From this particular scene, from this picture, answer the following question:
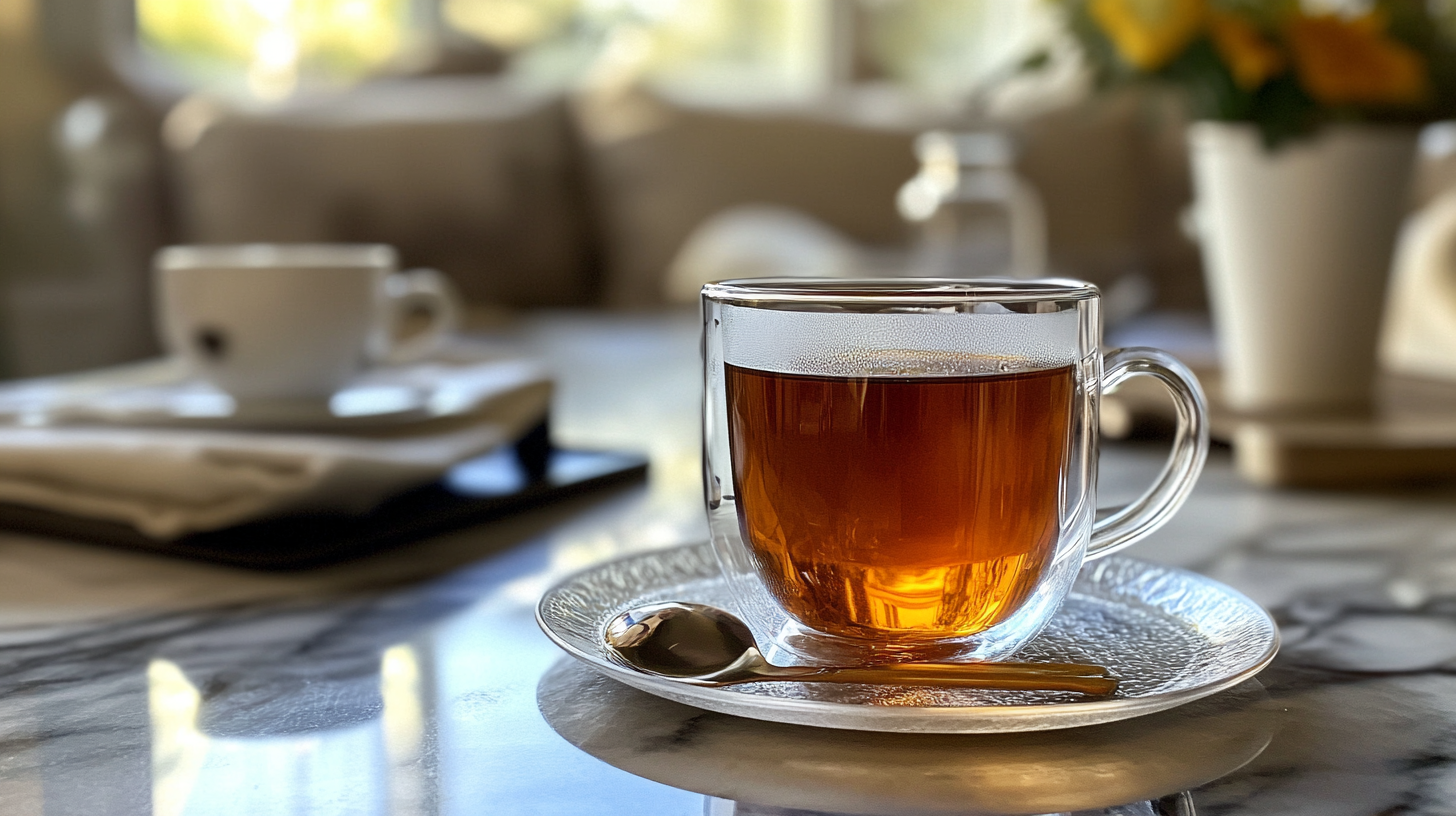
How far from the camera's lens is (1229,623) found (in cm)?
55

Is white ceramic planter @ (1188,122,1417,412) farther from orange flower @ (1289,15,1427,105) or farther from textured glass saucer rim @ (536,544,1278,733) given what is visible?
textured glass saucer rim @ (536,544,1278,733)

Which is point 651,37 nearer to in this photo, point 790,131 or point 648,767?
point 790,131

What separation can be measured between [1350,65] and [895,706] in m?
0.86

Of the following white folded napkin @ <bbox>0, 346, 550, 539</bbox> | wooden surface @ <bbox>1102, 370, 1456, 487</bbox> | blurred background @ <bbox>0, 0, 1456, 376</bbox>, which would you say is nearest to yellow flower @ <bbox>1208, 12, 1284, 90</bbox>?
wooden surface @ <bbox>1102, 370, 1456, 487</bbox>

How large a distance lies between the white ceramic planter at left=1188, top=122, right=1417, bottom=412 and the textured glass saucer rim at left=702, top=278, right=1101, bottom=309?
61cm

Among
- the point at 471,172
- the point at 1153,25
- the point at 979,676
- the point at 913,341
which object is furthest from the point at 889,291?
the point at 471,172

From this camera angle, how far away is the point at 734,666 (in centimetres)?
49

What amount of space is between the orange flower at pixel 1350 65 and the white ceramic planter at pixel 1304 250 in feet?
0.11

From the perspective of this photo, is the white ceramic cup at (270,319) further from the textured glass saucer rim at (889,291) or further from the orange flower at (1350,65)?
the orange flower at (1350,65)

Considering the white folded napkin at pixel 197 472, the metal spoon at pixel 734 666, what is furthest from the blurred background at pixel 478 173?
the metal spoon at pixel 734 666

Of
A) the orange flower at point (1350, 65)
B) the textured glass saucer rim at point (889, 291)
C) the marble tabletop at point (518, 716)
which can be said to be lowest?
the marble tabletop at point (518, 716)

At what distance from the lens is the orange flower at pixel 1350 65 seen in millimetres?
1036

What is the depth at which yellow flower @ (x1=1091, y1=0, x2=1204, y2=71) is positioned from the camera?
105 cm

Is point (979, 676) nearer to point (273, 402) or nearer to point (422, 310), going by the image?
point (273, 402)
